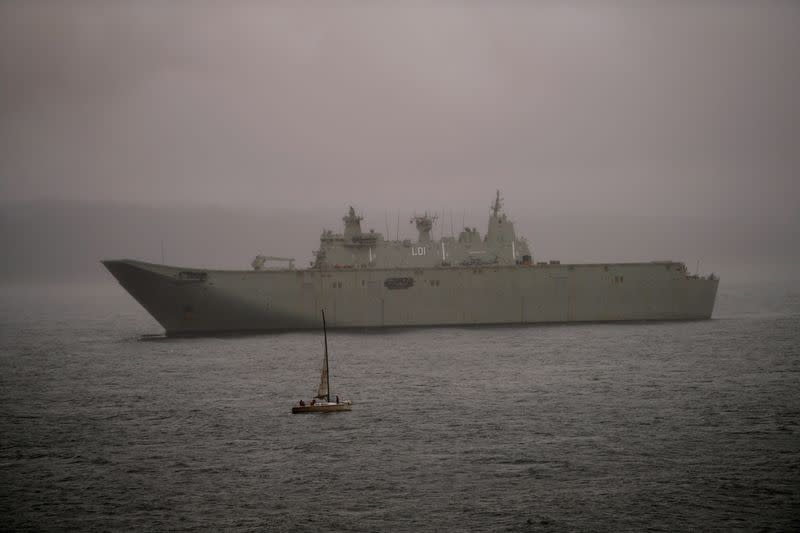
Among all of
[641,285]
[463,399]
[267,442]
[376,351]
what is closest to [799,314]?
[641,285]

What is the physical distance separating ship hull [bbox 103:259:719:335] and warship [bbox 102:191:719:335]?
0.06 meters

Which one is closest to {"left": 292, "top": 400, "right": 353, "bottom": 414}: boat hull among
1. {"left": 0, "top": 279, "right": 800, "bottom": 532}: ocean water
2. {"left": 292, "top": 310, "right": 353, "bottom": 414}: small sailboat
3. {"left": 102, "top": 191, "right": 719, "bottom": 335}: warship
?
{"left": 292, "top": 310, "right": 353, "bottom": 414}: small sailboat

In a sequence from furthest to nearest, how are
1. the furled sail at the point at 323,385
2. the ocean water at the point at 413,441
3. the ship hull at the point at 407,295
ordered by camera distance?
the ship hull at the point at 407,295 < the furled sail at the point at 323,385 < the ocean water at the point at 413,441

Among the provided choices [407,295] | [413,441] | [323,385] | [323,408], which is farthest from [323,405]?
[407,295]

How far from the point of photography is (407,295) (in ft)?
145

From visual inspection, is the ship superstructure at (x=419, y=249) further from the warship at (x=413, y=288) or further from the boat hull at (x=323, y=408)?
the boat hull at (x=323, y=408)

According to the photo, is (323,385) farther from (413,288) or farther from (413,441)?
(413,288)

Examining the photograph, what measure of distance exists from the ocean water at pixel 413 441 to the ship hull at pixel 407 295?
19.6 feet

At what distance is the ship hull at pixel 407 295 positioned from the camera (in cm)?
4181

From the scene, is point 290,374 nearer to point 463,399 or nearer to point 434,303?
point 463,399

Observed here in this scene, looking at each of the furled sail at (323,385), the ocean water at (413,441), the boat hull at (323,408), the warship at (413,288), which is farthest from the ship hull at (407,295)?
the boat hull at (323,408)

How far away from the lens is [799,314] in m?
60.4

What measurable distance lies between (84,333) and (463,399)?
123 feet

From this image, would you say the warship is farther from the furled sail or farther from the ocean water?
the furled sail
